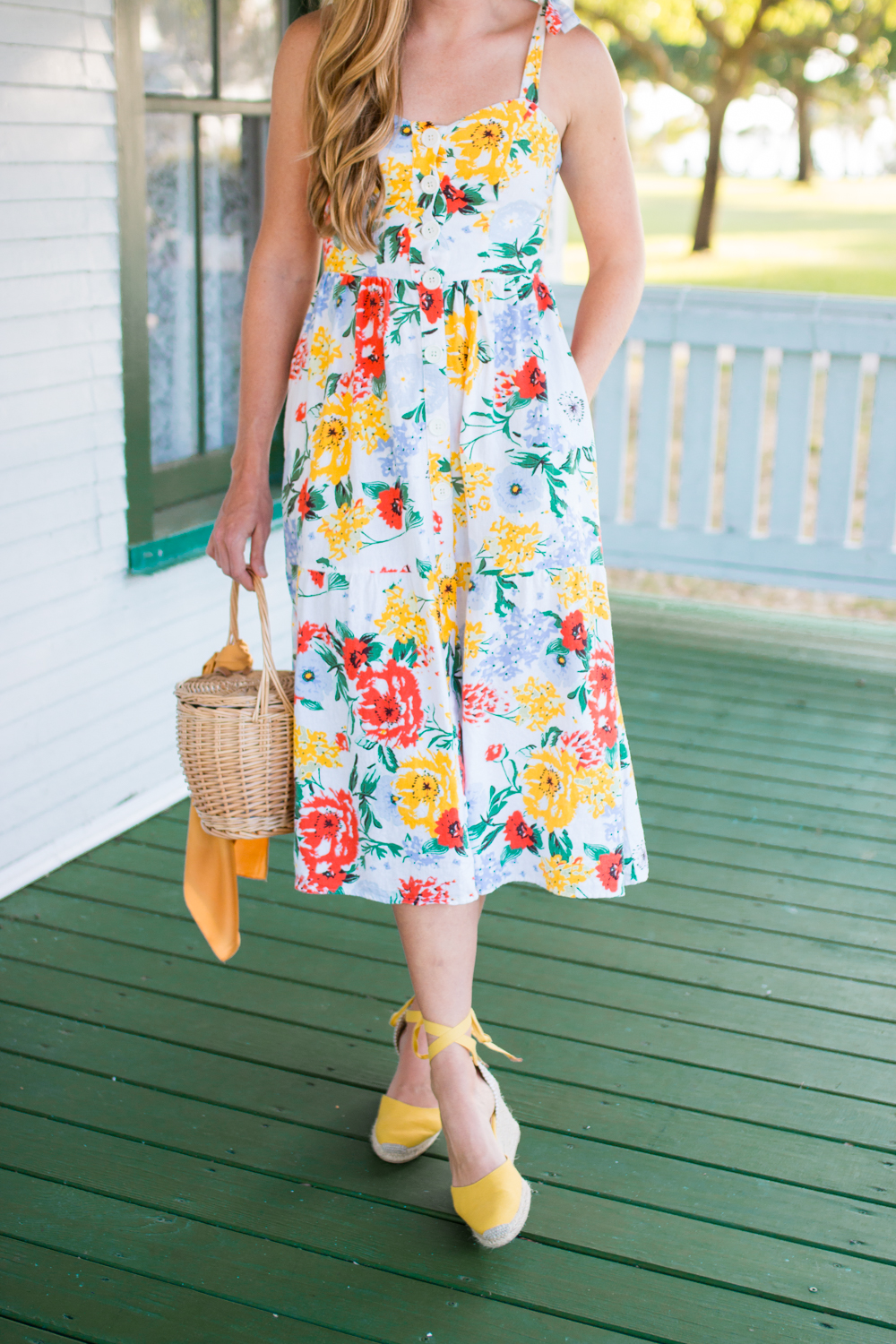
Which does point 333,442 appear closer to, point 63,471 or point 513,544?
point 513,544

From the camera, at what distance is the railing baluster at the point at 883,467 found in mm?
4355

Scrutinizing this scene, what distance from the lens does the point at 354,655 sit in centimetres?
171

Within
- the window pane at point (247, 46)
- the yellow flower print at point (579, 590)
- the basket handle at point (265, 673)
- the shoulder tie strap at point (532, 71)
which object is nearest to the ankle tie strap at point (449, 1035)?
the basket handle at point (265, 673)

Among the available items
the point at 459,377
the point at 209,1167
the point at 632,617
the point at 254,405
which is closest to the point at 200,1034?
the point at 209,1167

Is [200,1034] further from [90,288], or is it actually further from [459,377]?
[90,288]

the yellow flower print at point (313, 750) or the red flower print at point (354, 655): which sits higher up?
the red flower print at point (354, 655)

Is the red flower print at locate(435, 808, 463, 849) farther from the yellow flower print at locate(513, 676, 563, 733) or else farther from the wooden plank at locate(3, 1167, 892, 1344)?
the wooden plank at locate(3, 1167, 892, 1344)

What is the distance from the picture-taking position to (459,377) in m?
1.66

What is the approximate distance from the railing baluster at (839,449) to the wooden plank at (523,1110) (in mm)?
2924

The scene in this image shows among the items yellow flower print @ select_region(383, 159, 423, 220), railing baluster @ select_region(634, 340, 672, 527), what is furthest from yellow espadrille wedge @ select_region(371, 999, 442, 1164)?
railing baluster @ select_region(634, 340, 672, 527)

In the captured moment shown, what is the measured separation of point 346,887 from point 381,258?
82cm

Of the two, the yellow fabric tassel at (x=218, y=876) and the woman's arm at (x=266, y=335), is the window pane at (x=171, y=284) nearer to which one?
the woman's arm at (x=266, y=335)

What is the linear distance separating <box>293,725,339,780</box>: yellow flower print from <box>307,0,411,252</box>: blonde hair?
0.62 m

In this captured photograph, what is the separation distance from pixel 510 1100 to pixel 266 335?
1.22 meters
